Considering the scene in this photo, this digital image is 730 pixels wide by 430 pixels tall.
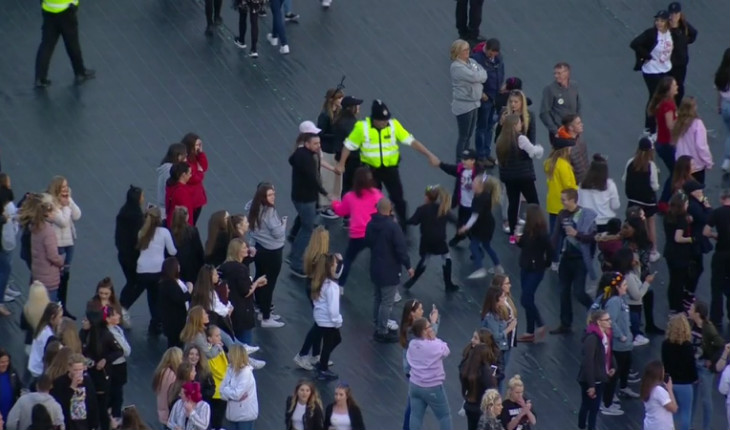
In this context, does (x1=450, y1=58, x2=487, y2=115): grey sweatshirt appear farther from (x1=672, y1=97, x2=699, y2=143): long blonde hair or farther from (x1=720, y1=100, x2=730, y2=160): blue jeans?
(x1=720, y1=100, x2=730, y2=160): blue jeans

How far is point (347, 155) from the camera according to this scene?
1928 centimetres

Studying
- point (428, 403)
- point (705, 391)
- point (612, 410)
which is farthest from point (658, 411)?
point (428, 403)

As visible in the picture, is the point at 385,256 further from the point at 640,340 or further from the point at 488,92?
the point at 488,92

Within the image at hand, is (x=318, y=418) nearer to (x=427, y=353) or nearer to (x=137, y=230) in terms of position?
(x=427, y=353)

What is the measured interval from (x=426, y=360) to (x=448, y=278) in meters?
2.88

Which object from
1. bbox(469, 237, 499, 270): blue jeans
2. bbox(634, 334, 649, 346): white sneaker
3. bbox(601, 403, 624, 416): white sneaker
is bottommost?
bbox(601, 403, 624, 416): white sneaker

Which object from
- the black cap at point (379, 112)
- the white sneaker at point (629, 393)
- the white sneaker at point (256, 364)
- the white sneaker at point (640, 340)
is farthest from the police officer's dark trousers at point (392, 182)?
the white sneaker at point (629, 393)

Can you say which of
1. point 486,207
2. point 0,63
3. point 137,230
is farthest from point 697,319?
point 0,63

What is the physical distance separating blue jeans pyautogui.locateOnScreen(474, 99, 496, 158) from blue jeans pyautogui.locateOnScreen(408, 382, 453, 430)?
5.07 metres

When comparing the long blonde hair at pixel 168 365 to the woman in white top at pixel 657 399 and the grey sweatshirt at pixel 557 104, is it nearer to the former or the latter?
the woman in white top at pixel 657 399

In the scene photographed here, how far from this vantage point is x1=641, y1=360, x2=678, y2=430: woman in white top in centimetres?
1625

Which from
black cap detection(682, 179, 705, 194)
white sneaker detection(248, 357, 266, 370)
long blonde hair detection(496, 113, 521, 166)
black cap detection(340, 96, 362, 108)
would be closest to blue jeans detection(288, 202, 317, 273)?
black cap detection(340, 96, 362, 108)

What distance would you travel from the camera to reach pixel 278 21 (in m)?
22.3

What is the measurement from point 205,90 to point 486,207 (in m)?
4.98
